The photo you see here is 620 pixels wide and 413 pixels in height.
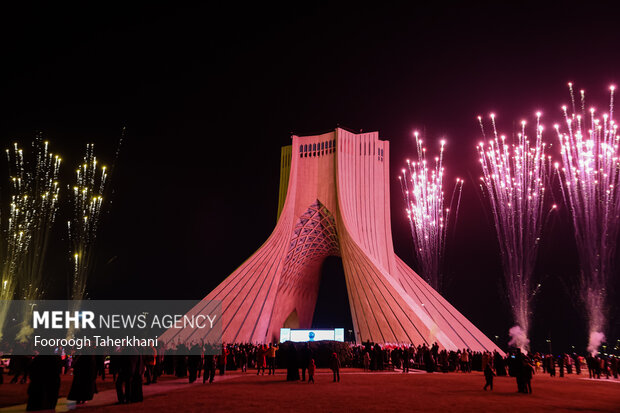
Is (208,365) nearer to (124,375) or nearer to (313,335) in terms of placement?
(124,375)

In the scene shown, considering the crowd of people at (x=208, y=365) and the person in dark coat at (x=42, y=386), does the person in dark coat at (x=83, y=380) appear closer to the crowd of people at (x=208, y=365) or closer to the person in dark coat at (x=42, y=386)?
the crowd of people at (x=208, y=365)

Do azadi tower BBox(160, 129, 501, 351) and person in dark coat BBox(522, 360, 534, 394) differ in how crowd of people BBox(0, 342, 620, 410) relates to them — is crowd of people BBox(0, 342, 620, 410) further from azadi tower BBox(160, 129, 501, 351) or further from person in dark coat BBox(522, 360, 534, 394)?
azadi tower BBox(160, 129, 501, 351)

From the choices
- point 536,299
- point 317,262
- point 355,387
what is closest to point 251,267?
point 317,262

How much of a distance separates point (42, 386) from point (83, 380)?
564mm

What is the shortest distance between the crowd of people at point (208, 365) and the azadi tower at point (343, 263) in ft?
9.69

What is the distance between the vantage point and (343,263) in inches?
1072

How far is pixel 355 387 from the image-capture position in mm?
10141

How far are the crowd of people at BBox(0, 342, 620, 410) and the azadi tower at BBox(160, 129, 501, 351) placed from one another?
295cm

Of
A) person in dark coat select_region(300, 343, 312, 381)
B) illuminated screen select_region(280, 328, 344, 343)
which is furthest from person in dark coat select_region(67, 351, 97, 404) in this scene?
illuminated screen select_region(280, 328, 344, 343)

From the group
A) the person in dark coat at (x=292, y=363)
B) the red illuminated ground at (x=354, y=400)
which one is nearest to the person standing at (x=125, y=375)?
the red illuminated ground at (x=354, y=400)

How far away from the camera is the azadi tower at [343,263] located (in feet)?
73.7

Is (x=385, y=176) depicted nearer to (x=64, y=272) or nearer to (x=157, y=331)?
(x=157, y=331)

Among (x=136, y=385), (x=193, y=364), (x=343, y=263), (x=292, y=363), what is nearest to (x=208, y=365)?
(x=193, y=364)

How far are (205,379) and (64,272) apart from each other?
3083 centimetres
